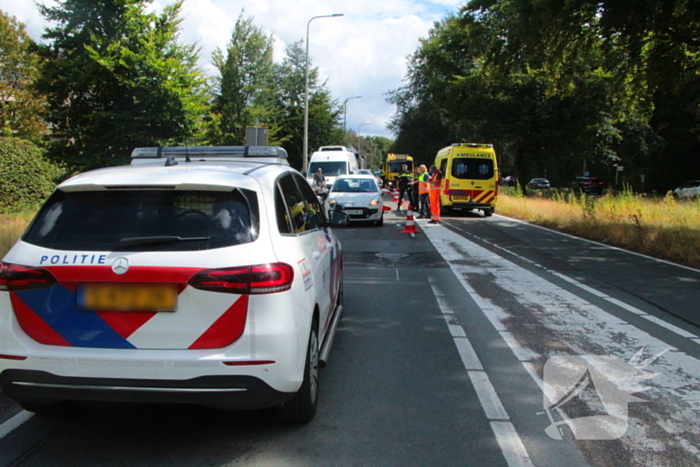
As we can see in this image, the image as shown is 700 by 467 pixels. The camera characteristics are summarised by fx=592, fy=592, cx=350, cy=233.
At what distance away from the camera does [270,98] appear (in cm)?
4144

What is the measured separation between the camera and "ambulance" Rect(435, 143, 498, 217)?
2252cm

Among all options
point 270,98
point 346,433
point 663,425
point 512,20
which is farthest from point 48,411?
point 270,98

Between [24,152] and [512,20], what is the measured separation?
60.8 ft

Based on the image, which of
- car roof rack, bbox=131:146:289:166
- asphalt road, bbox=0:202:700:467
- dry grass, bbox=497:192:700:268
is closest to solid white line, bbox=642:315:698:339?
asphalt road, bbox=0:202:700:467

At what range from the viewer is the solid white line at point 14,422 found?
12.1 feet

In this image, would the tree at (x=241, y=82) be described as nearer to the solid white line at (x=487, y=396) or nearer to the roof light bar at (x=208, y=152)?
the roof light bar at (x=208, y=152)

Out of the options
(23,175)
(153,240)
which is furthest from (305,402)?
(23,175)

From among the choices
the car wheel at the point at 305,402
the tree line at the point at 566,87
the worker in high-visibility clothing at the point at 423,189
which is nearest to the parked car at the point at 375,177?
the worker in high-visibility clothing at the point at 423,189

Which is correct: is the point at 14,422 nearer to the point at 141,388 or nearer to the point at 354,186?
the point at 141,388

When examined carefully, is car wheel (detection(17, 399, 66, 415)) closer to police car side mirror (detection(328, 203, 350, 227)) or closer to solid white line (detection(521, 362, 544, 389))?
police car side mirror (detection(328, 203, 350, 227))

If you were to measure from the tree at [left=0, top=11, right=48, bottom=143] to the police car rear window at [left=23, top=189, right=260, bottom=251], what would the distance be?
32908mm

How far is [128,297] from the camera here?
3.18m

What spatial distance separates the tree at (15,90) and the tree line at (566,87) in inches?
915

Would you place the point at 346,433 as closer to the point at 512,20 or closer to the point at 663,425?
the point at 663,425
